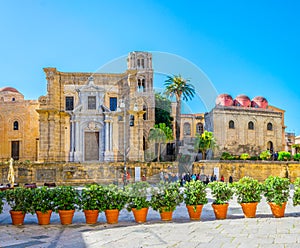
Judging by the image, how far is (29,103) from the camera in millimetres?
43562

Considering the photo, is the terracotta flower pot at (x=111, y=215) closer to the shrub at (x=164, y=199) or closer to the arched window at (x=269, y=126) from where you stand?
the shrub at (x=164, y=199)

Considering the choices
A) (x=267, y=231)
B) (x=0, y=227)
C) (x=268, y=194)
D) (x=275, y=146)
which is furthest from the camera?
(x=275, y=146)

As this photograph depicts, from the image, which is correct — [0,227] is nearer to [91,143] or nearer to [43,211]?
[43,211]

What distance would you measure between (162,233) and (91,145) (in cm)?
2658

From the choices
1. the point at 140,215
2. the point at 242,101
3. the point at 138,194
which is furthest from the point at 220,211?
the point at 242,101

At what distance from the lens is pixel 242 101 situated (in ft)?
178

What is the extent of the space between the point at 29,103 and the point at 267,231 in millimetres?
38469

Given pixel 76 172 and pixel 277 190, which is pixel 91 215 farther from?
pixel 76 172

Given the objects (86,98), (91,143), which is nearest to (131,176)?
(91,143)

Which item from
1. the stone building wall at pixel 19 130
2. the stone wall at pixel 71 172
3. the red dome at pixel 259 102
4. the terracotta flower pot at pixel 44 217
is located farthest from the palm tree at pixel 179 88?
the red dome at pixel 259 102

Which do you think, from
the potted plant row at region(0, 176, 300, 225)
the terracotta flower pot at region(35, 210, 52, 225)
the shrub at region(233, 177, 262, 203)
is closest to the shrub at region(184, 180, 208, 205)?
the potted plant row at region(0, 176, 300, 225)

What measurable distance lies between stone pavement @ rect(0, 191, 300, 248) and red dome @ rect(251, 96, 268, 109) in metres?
45.1

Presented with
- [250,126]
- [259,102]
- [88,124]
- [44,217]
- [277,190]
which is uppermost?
[259,102]

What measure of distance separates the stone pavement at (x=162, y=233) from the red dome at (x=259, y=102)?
45.1 m
